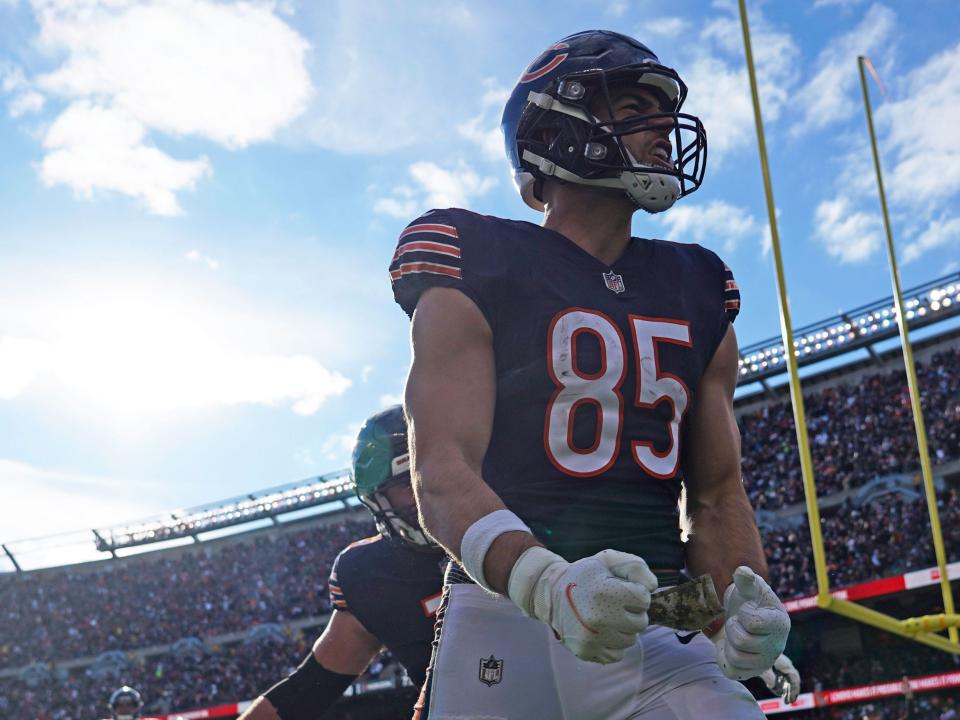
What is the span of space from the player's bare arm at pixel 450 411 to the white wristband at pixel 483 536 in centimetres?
2

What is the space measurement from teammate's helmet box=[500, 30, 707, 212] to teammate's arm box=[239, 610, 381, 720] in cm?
256

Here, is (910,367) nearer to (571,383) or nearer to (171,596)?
(571,383)

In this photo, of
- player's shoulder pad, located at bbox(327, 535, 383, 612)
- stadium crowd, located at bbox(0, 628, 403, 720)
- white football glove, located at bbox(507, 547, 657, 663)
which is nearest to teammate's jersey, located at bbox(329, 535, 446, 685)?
player's shoulder pad, located at bbox(327, 535, 383, 612)

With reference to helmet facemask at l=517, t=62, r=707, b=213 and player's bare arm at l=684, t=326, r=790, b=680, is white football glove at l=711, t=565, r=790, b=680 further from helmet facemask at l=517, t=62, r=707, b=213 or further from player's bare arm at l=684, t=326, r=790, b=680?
helmet facemask at l=517, t=62, r=707, b=213

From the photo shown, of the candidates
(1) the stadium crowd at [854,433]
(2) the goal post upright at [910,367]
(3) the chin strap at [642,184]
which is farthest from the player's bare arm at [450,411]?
(1) the stadium crowd at [854,433]

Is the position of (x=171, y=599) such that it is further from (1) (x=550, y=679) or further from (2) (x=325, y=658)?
(1) (x=550, y=679)

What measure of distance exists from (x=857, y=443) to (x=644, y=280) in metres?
24.0

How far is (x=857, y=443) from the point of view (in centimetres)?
2481

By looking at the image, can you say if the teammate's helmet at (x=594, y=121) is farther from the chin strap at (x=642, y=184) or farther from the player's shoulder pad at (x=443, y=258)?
the player's shoulder pad at (x=443, y=258)

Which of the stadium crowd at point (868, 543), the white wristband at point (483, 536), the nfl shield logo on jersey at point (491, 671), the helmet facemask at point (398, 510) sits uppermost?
the stadium crowd at point (868, 543)

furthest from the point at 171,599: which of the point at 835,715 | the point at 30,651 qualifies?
the point at 835,715

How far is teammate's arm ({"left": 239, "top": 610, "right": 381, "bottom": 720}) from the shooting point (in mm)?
4496

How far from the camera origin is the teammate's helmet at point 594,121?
2.62 m

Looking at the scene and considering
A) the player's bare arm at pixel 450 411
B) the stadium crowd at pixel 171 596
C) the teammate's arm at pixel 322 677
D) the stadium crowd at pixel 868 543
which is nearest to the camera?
the player's bare arm at pixel 450 411
